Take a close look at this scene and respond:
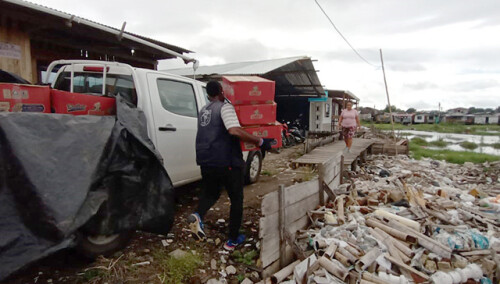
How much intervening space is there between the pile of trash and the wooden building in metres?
4.80

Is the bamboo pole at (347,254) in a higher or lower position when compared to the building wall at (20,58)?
lower

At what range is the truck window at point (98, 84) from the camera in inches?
141

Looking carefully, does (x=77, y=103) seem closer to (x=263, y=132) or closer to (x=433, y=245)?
(x=263, y=132)

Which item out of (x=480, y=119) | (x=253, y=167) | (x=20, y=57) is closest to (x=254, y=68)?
(x=253, y=167)

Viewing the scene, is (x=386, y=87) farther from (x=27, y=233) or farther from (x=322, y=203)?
(x=27, y=233)

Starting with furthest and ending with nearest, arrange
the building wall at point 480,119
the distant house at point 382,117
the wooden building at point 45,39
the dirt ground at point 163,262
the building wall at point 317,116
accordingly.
→ the building wall at point 480,119
the distant house at point 382,117
the building wall at point 317,116
the wooden building at point 45,39
the dirt ground at point 163,262

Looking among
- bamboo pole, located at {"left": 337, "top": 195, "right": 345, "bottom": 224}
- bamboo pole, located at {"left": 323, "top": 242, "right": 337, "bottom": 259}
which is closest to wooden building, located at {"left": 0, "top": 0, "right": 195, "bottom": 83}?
bamboo pole, located at {"left": 337, "top": 195, "right": 345, "bottom": 224}

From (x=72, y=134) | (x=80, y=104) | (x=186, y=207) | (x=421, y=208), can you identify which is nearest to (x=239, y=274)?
(x=186, y=207)

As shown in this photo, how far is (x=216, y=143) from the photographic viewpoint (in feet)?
10.6

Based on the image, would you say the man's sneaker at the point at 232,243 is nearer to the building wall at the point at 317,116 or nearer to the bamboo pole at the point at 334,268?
the bamboo pole at the point at 334,268

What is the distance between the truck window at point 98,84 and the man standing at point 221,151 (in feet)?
3.32

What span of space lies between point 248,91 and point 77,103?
1806mm

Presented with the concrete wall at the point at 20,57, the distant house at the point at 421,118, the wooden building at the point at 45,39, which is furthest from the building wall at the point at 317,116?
the distant house at the point at 421,118

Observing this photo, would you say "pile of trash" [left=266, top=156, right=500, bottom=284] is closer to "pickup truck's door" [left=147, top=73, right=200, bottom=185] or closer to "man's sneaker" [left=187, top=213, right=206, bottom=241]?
"man's sneaker" [left=187, top=213, right=206, bottom=241]
